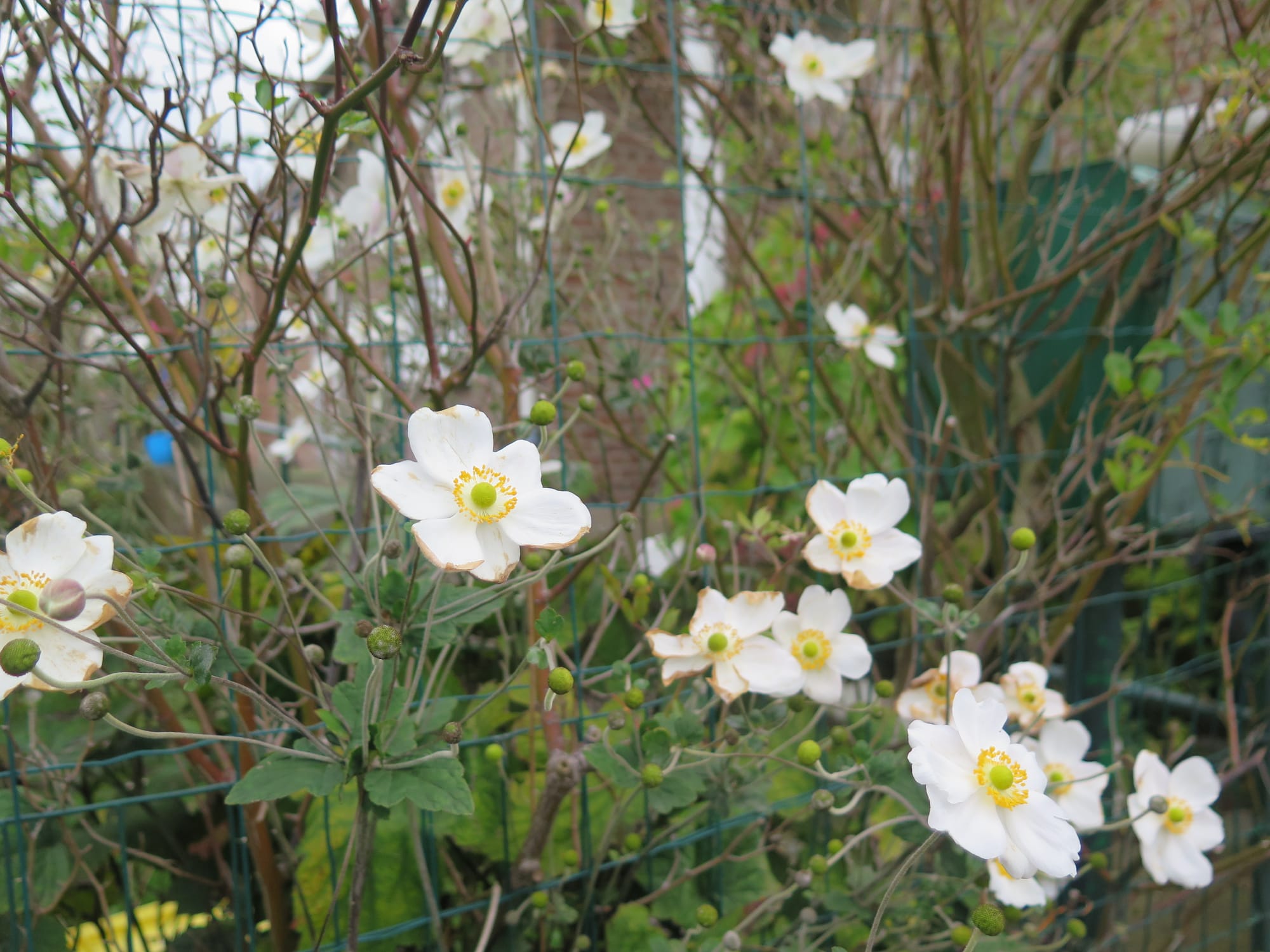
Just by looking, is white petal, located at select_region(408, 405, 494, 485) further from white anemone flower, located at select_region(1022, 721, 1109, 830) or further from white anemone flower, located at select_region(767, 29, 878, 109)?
white anemone flower, located at select_region(767, 29, 878, 109)

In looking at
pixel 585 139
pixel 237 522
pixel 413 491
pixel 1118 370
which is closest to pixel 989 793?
pixel 413 491

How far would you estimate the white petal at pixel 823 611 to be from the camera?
3.50 feet

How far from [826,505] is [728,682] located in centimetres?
25

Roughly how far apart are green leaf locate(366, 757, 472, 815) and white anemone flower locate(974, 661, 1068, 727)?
0.72 m

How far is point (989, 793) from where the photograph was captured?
0.73 metres

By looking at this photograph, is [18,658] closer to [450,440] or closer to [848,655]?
[450,440]

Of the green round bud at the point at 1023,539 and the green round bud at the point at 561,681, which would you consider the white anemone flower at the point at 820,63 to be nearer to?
the green round bud at the point at 1023,539

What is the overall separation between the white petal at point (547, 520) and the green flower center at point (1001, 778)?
380 millimetres

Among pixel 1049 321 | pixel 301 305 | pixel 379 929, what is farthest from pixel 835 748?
pixel 1049 321

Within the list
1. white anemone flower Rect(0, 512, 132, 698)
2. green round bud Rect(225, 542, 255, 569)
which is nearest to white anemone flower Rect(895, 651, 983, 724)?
green round bud Rect(225, 542, 255, 569)

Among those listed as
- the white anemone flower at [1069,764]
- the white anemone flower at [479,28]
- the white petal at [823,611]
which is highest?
the white anemone flower at [479,28]

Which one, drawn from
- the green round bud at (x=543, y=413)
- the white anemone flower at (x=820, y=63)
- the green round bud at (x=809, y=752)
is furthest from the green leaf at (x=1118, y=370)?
the green round bud at (x=543, y=413)

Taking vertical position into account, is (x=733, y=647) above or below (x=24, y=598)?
below

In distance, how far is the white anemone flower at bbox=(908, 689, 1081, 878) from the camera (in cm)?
70
